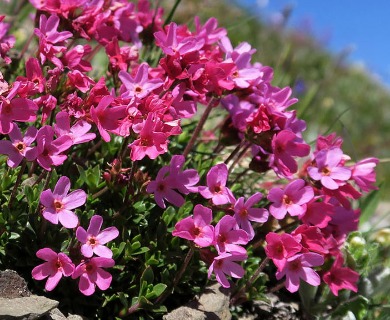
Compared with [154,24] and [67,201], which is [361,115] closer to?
[154,24]

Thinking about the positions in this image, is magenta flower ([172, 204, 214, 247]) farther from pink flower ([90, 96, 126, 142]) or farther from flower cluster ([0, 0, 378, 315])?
pink flower ([90, 96, 126, 142])

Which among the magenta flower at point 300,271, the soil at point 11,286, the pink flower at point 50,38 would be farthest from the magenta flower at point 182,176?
the soil at point 11,286

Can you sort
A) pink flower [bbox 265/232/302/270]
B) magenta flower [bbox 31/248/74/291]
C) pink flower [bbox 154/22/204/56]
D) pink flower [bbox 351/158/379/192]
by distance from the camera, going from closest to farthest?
1. magenta flower [bbox 31/248/74/291]
2. pink flower [bbox 265/232/302/270]
3. pink flower [bbox 154/22/204/56]
4. pink flower [bbox 351/158/379/192]

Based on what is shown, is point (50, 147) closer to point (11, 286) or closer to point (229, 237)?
point (11, 286)

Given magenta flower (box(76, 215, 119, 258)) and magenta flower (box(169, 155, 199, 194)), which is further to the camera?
magenta flower (box(169, 155, 199, 194))

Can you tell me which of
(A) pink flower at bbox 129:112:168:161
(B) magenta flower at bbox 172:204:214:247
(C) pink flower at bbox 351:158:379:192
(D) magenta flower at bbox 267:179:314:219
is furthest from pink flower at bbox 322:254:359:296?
(A) pink flower at bbox 129:112:168:161

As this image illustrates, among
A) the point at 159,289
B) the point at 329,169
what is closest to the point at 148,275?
the point at 159,289

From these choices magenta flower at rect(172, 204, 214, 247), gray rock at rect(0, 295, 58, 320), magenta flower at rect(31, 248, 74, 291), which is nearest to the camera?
gray rock at rect(0, 295, 58, 320)
